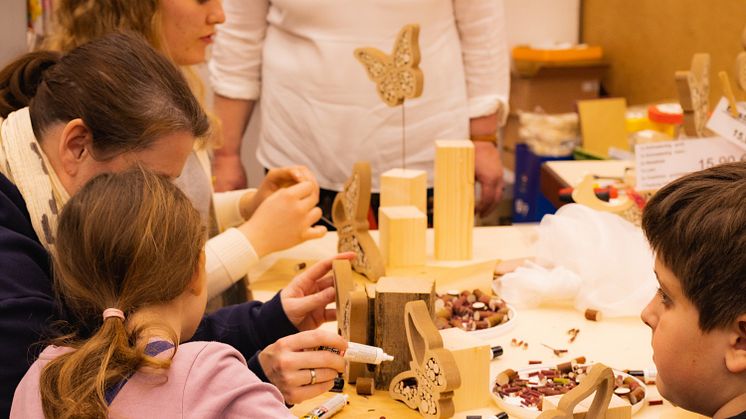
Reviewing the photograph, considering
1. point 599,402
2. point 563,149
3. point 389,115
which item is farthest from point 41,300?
point 563,149

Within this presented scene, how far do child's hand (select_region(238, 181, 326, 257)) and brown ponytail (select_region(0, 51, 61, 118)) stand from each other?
0.57 metres

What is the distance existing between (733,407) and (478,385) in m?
0.41

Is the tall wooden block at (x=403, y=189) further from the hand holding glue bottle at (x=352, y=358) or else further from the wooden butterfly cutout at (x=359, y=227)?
the hand holding glue bottle at (x=352, y=358)

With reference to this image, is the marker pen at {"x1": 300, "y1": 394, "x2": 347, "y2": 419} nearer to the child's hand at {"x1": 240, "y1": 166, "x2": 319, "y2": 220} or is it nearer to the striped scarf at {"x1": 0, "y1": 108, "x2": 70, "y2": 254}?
the striped scarf at {"x1": 0, "y1": 108, "x2": 70, "y2": 254}

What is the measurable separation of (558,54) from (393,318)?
3.14 m

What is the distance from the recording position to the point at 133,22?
184 centimetres

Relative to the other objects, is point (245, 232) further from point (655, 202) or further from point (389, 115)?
point (655, 202)

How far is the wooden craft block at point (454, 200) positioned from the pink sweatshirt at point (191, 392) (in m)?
1.03

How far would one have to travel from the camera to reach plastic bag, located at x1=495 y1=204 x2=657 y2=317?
5.61 feet

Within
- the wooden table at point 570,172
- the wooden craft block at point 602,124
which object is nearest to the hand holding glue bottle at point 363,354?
the wooden table at point 570,172

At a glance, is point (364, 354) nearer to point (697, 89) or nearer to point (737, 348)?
point (737, 348)

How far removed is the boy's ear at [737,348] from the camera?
101cm

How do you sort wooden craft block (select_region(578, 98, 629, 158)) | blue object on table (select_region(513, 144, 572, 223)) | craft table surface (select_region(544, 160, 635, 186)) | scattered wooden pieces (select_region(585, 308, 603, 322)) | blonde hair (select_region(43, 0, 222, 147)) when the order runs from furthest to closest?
blue object on table (select_region(513, 144, 572, 223)) → wooden craft block (select_region(578, 98, 629, 158)) → craft table surface (select_region(544, 160, 635, 186)) → blonde hair (select_region(43, 0, 222, 147)) → scattered wooden pieces (select_region(585, 308, 603, 322))

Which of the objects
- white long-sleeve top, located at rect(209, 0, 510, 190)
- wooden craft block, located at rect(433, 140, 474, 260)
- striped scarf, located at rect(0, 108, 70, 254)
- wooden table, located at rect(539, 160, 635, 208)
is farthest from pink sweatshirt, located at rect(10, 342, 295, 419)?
wooden table, located at rect(539, 160, 635, 208)
